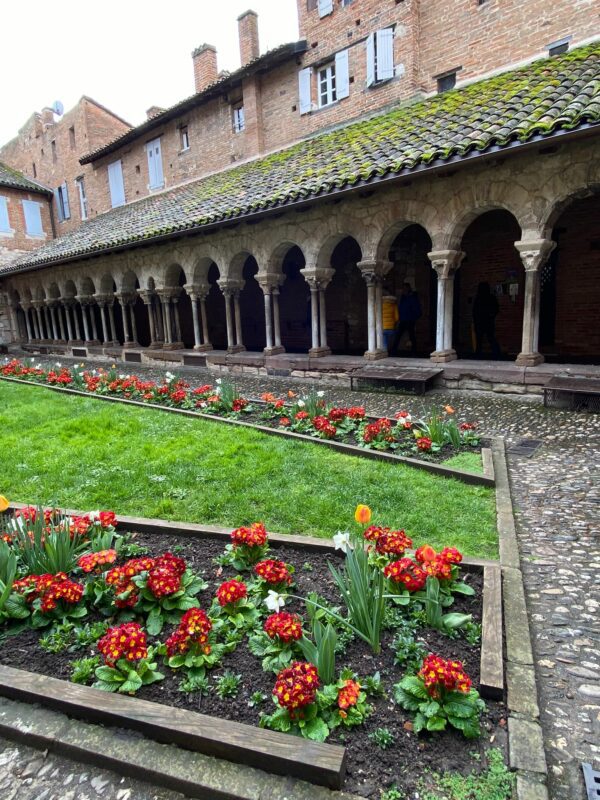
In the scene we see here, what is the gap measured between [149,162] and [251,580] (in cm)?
2018

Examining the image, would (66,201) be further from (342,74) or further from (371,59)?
(371,59)

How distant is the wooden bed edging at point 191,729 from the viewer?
5.56 ft

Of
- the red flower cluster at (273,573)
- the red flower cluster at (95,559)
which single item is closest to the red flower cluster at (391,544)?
the red flower cluster at (273,573)

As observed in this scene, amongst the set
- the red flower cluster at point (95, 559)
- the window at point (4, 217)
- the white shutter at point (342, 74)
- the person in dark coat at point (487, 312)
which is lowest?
the red flower cluster at point (95, 559)

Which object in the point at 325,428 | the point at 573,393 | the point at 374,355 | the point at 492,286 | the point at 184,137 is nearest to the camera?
the point at 325,428

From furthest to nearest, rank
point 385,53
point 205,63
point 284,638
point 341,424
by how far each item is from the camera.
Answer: point 205,63
point 385,53
point 341,424
point 284,638

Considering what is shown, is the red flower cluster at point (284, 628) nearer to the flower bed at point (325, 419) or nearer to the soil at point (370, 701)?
the soil at point (370, 701)

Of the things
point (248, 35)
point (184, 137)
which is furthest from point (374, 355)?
point (248, 35)

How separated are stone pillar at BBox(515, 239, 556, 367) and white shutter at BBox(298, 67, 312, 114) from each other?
30.8 feet

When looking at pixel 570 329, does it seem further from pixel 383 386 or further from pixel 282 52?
pixel 282 52

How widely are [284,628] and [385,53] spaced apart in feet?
46.1

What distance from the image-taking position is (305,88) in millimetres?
14000

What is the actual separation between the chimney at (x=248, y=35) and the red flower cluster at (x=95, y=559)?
17881mm

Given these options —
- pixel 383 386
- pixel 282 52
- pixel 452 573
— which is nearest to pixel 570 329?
pixel 383 386
